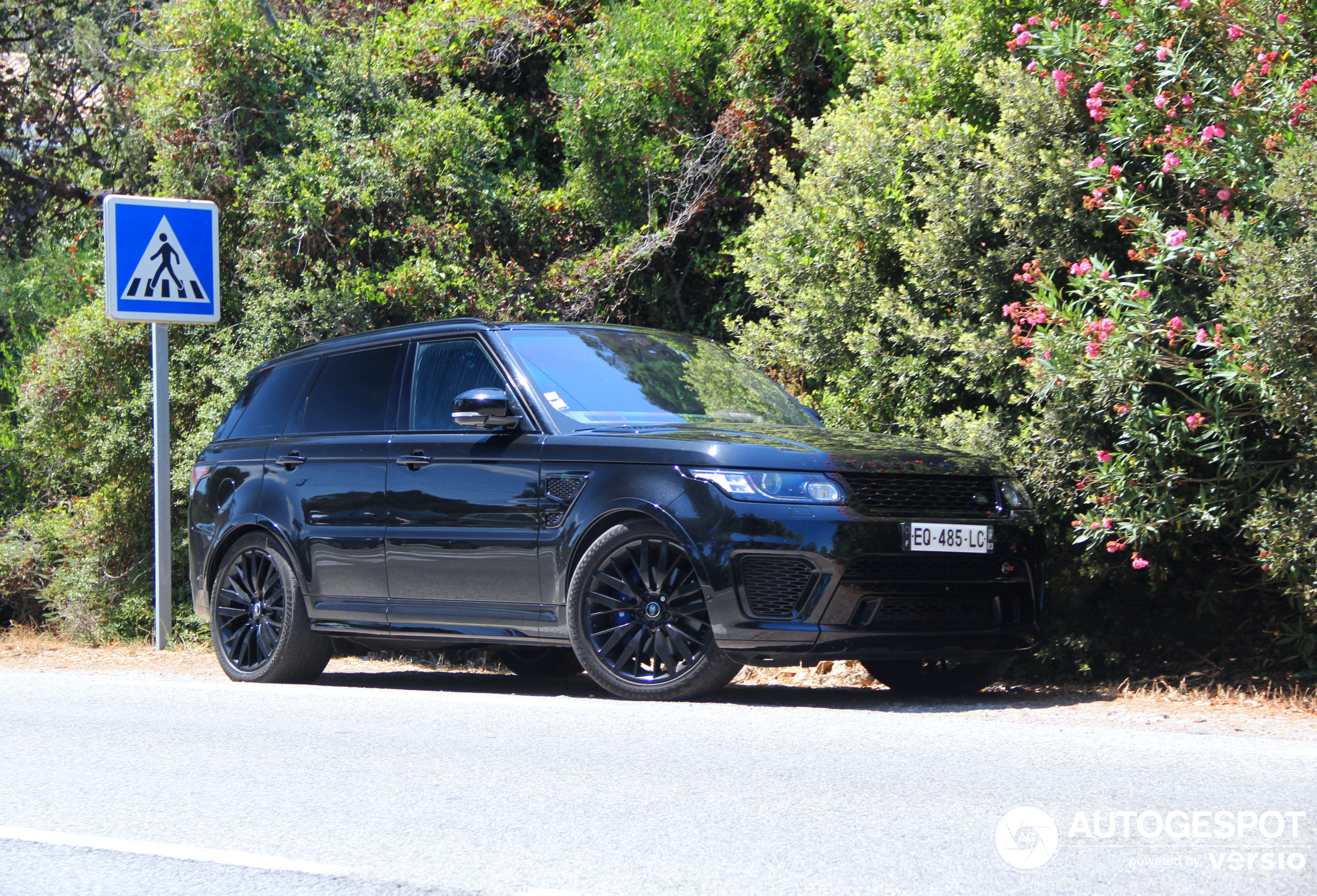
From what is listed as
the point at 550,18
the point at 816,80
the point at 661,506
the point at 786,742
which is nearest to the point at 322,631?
the point at 661,506

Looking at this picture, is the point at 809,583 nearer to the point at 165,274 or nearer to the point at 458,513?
the point at 458,513

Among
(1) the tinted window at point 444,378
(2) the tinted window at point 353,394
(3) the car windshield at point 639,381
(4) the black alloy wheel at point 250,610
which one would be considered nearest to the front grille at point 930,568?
(3) the car windshield at point 639,381

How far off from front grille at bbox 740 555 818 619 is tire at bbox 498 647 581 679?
2939 mm

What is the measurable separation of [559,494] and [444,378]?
1302mm

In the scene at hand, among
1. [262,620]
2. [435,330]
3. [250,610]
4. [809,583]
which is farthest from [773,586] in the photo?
[250,610]

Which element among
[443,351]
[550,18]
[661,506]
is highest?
[550,18]

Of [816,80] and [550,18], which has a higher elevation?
[550,18]

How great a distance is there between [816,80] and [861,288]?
3.83 meters

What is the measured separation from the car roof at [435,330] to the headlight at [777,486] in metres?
1.96

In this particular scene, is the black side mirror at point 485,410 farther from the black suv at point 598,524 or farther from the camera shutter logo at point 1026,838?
the camera shutter logo at point 1026,838

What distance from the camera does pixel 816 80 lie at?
486 inches

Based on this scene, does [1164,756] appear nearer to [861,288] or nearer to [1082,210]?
[1082,210]

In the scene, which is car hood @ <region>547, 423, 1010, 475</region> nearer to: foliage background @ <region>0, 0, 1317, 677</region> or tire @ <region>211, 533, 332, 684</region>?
foliage background @ <region>0, 0, 1317, 677</region>

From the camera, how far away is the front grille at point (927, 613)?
6426 millimetres
